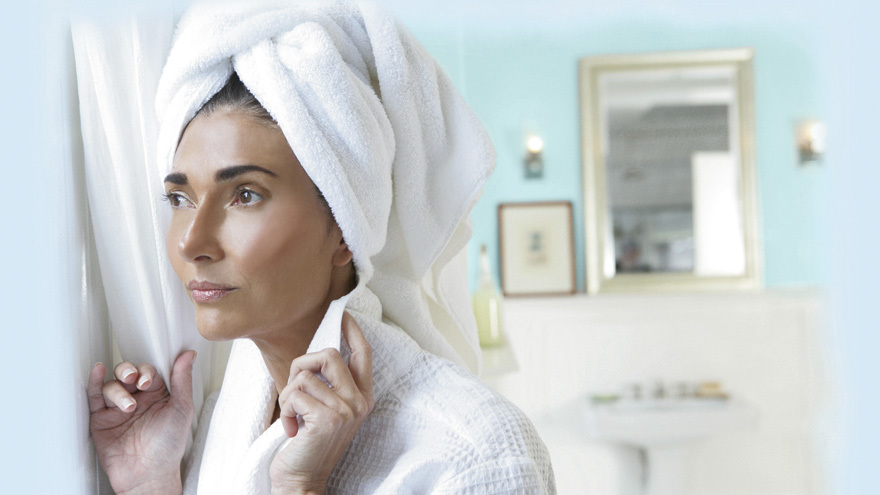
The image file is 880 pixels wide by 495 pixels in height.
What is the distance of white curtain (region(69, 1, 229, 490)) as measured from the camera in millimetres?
713

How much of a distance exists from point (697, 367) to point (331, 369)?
262 cm

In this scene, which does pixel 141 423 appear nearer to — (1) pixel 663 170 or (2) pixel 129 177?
(2) pixel 129 177

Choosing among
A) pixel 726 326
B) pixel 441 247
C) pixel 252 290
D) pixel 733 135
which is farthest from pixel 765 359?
pixel 252 290

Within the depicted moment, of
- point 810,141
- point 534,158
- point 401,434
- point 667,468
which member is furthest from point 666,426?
point 401,434

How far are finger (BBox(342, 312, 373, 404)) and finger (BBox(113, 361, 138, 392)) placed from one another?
233mm

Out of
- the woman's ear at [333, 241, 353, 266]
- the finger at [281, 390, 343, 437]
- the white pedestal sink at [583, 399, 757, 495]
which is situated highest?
the woman's ear at [333, 241, 353, 266]

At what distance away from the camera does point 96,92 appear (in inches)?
28.2

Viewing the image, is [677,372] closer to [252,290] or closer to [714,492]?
[714,492]

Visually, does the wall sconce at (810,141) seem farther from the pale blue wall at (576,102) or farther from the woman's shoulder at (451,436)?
the woman's shoulder at (451,436)

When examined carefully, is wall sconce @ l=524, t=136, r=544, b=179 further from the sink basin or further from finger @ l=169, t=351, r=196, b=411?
finger @ l=169, t=351, r=196, b=411

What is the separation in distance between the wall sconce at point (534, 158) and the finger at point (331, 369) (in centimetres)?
251

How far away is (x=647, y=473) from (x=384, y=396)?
241 centimetres

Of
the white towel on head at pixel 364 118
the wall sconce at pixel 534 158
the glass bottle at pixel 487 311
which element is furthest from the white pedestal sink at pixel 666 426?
the white towel on head at pixel 364 118

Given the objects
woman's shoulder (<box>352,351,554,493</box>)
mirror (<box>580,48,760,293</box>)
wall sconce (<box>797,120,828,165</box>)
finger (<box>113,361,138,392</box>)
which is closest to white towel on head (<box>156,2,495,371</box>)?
woman's shoulder (<box>352,351,554,493</box>)
